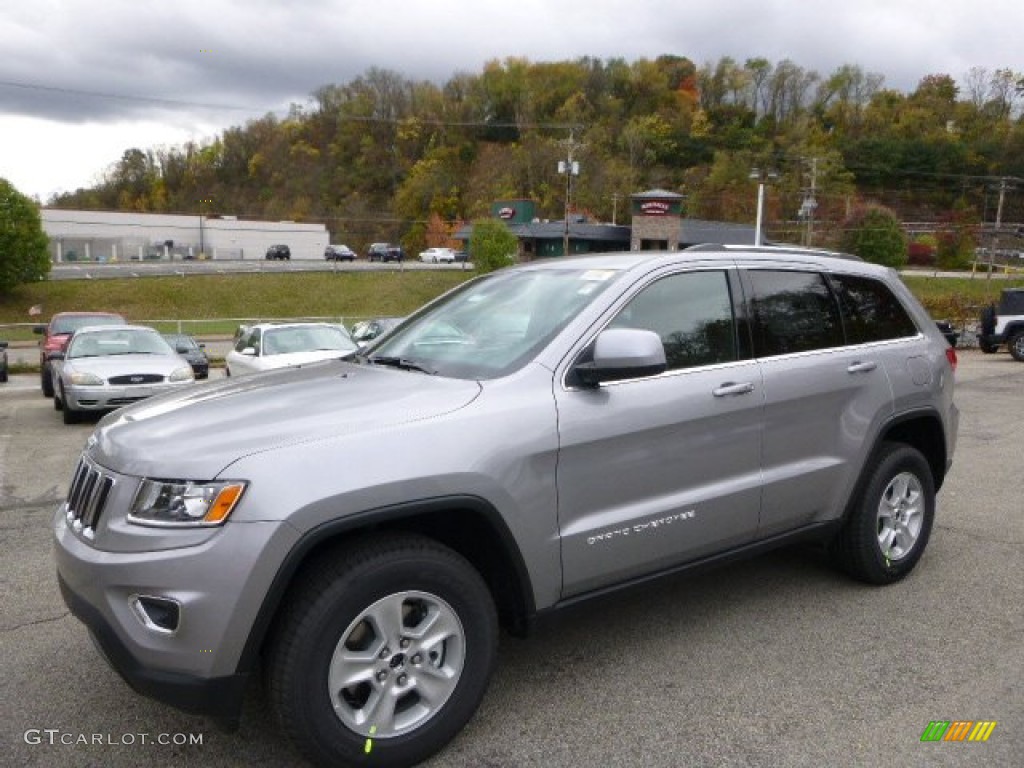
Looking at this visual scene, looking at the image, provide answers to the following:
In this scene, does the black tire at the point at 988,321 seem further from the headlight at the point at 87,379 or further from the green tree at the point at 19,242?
the green tree at the point at 19,242

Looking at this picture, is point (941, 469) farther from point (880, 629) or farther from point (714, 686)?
point (714, 686)

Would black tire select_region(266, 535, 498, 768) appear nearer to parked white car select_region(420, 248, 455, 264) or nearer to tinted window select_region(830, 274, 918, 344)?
tinted window select_region(830, 274, 918, 344)

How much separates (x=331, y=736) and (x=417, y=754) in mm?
333

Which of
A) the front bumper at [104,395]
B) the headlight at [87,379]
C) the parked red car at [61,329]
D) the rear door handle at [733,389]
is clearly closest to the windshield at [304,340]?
the front bumper at [104,395]

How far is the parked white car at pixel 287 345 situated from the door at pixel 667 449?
947cm

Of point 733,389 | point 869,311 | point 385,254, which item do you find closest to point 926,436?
point 869,311

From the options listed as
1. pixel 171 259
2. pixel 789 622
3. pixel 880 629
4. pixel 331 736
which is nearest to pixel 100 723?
pixel 331 736

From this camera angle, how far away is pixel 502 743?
299cm

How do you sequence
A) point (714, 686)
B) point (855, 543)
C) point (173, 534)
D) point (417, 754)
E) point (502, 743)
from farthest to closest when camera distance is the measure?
point (855, 543), point (714, 686), point (502, 743), point (417, 754), point (173, 534)

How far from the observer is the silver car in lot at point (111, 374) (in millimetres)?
10445

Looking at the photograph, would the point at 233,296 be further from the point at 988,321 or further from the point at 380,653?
the point at 380,653

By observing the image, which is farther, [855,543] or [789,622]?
[855,543]

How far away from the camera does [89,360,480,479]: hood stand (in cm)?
262

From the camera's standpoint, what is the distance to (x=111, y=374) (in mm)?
10570
